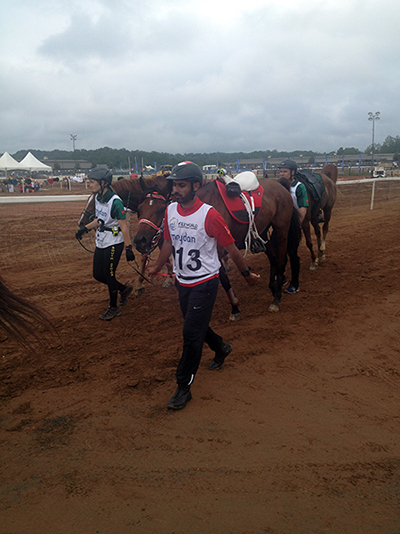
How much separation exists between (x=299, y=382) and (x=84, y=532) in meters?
2.27

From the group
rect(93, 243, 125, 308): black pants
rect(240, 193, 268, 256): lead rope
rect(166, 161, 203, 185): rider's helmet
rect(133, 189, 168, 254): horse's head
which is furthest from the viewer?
rect(133, 189, 168, 254): horse's head

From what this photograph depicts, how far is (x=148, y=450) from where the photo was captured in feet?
9.16

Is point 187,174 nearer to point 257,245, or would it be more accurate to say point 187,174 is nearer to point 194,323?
point 194,323

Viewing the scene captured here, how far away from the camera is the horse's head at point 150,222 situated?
5219 mm

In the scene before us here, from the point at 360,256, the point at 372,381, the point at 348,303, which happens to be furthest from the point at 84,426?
the point at 360,256

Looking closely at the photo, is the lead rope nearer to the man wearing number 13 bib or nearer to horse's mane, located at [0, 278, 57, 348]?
the man wearing number 13 bib

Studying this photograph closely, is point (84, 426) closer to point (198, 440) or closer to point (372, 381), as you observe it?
point (198, 440)

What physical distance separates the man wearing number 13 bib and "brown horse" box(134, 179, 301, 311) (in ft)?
5.35

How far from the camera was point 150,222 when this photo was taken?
5.36 meters

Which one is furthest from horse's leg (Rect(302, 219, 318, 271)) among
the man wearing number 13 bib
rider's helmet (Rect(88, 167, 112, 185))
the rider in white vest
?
the man wearing number 13 bib

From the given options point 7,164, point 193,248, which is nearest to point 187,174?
point 193,248

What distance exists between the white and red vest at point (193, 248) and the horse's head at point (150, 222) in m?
2.01

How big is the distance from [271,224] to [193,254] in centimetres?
297

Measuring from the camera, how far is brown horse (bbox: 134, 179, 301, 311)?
503cm
